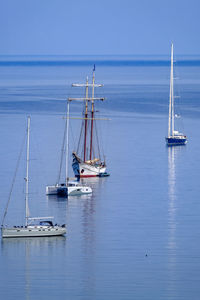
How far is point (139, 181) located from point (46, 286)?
18979 millimetres

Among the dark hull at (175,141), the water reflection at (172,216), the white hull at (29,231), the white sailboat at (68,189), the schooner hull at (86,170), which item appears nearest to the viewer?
the water reflection at (172,216)

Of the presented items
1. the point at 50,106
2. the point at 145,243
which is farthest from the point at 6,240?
the point at 50,106

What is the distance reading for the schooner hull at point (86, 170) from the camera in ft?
168

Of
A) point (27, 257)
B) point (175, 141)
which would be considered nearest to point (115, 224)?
point (27, 257)

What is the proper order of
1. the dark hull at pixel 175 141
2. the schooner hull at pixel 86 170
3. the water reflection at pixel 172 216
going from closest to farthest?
the water reflection at pixel 172 216
the schooner hull at pixel 86 170
the dark hull at pixel 175 141

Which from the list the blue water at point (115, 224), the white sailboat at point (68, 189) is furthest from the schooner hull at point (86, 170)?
the white sailboat at point (68, 189)

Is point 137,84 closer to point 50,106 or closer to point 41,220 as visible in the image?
point 50,106

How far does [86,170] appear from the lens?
2020 inches

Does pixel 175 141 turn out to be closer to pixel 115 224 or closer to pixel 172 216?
pixel 172 216

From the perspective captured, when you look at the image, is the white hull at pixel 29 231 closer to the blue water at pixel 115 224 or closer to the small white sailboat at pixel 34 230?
the small white sailboat at pixel 34 230

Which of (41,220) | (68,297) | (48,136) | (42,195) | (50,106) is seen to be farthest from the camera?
(50,106)

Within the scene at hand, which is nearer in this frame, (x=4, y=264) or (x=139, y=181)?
(x=4, y=264)

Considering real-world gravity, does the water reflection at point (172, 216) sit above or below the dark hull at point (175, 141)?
below

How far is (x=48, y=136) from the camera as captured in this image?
6975 centimetres
